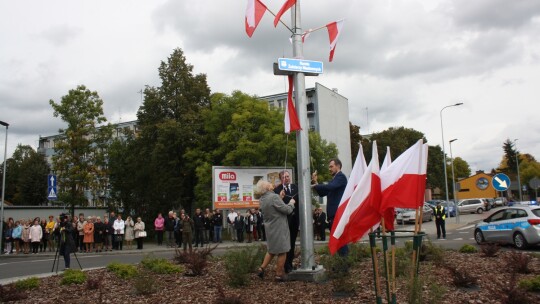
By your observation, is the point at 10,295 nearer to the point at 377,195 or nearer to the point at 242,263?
the point at 242,263

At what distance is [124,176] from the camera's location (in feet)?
140

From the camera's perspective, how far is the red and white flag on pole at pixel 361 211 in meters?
5.16

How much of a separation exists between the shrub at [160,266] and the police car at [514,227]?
11213 mm

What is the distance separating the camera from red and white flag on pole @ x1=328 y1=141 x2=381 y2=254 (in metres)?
5.16

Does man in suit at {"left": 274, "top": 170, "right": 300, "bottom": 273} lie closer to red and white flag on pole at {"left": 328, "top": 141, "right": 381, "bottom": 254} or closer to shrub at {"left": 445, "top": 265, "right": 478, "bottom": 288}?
shrub at {"left": 445, "top": 265, "right": 478, "bottom": 288}

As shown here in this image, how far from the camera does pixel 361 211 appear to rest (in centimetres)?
524

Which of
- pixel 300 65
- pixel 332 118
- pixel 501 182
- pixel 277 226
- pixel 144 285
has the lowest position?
pixel 144 285

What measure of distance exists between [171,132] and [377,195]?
33012mm

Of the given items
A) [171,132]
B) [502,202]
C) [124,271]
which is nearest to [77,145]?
[171,132]

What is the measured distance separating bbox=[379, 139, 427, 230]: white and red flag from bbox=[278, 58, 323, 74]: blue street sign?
3735 millimetres

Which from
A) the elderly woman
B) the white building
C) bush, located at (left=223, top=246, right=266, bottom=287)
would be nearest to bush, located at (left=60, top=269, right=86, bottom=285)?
bush, located at (left=223, top=246, right=266, bottom=287)

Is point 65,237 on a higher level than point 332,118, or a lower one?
lower

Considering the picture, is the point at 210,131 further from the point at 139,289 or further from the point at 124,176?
the point at 139,289

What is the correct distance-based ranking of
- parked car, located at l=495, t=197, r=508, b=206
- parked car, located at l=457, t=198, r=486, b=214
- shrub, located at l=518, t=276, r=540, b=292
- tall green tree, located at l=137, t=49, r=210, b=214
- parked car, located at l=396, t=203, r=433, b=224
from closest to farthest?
shrub, located at l=518, t=276, r=540, b=292 → tall green tree, located at l=137, t=49, r=210, b=214 → parked car, located at l=396, t=203, r=433, b=224 → parked car, located at l=457, t=198, r=486, b=214 → parked car, located at l=495, t=197, r=508, b=206
